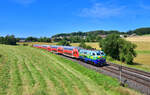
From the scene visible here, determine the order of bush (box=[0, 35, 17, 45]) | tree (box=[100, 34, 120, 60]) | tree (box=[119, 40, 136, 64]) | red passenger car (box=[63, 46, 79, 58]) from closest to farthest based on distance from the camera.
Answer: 1. red passenger car (box=[63, 46, 79, 58])
2. tree (box=[119, 40, 136, 64])
3. tree (box=[100, 34, 120, 60])
4. bush (box=[0, 35, 17, 45])

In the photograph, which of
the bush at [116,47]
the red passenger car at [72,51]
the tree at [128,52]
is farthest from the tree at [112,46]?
the red passenger car at [72,51]

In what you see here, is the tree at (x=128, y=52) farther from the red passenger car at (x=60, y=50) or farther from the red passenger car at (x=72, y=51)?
the red passenger car at (x=60, y=50)

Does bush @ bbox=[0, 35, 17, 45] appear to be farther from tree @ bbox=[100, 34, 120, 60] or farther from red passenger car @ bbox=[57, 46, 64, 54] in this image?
tree @ bbox=[100, 34, 120, 60]

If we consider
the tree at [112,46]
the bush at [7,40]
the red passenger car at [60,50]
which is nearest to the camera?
the red passenger car at [60,50]

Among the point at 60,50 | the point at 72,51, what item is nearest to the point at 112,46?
the point at 72,51

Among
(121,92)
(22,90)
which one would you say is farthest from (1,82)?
(121,92)

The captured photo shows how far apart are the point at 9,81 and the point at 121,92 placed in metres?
9.12

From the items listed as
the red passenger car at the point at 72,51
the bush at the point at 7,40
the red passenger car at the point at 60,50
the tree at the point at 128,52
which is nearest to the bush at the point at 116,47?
the tree at the point at 128,52

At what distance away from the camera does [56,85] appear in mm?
10969

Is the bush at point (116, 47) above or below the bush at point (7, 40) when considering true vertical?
below

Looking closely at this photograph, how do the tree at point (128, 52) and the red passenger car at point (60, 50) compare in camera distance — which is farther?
the red passenger car at point (60, 50)

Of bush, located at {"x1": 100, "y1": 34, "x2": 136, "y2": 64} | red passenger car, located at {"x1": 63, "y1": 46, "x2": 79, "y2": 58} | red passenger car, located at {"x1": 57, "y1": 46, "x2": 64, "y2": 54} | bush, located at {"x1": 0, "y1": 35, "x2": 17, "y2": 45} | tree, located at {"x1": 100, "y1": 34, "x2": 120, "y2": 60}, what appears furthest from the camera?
bush, located at {"x1": 0, "y1": 35, "x2": 17, "y2": 45}

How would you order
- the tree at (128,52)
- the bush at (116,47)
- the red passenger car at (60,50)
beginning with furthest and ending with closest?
the red passenger car at (60,50)
the bush at (116,47)
the tree at (128,52)

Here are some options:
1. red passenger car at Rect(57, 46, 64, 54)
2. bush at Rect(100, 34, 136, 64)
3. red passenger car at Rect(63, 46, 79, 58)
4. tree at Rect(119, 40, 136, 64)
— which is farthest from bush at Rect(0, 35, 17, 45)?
tree at Rect(119, 40, 136, 64)
